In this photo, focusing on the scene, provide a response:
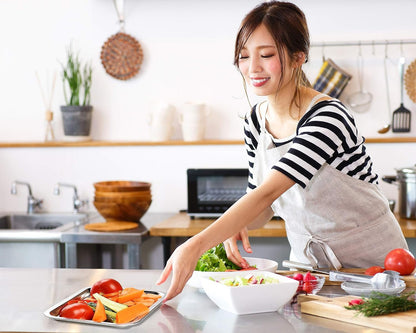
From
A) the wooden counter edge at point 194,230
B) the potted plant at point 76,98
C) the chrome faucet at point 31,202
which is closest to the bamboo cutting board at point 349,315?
the wooden counter edge at point 194,230

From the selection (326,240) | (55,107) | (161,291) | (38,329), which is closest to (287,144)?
(326,240)

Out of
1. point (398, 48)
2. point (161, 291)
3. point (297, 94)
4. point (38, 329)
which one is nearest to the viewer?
point (38, 329)

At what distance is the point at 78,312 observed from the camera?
143 cm

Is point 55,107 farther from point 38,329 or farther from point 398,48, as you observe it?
point 38,329

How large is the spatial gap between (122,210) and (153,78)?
90 centimetres

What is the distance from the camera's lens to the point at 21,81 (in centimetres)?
381

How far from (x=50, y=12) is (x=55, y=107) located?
555 millimetres

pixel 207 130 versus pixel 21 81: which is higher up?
pixel 21 81

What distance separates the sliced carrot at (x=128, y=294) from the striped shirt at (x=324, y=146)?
0.48 meters

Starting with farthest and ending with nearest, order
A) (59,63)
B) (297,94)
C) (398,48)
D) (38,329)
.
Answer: (59,63)
(398,48)
(297,94)
(38,329)

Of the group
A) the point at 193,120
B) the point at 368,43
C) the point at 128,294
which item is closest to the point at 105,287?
the point at 128,294

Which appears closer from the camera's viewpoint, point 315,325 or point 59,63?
point 315,325

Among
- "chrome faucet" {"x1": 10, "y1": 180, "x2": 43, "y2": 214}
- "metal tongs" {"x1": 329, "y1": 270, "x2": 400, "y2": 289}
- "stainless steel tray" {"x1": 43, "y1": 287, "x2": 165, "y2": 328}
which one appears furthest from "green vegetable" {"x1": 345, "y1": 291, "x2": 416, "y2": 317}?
"chrome faucet" {"x1": 10, "y1": 180, "x2": 43, "y2": 214}

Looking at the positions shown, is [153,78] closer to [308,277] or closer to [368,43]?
[368,43]
